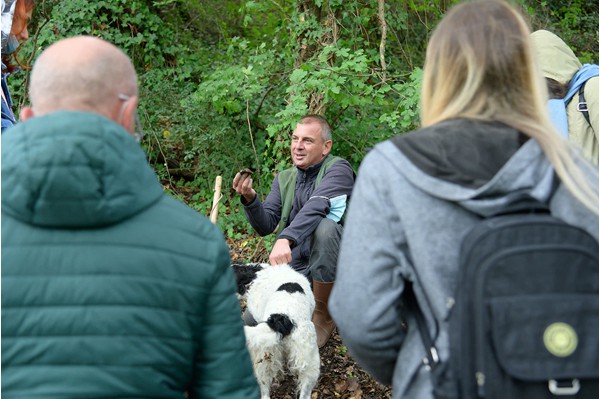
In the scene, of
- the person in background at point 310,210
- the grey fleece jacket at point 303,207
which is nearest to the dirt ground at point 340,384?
the person in background at point 310,210

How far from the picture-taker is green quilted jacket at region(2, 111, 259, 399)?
162 centimetres

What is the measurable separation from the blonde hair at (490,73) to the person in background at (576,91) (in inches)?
64.4

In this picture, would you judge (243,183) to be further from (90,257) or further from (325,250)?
(90,257)

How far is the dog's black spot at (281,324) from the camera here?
14.4 ft

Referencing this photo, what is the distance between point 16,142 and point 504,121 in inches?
50.3

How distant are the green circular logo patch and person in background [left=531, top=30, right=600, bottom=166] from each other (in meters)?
1.90

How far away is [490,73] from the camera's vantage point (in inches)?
78.2

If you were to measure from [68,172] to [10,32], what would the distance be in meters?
2.06

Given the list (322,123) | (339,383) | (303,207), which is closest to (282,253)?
(303,207)

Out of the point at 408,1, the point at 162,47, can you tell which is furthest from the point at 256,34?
the point at 408,1

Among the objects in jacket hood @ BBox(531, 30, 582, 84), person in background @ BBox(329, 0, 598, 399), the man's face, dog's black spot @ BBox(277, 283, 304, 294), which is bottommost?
dog's black spot @ BBox(277, 283, 304, 294)

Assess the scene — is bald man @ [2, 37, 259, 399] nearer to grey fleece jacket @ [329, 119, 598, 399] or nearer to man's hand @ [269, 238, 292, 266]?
grey fleece jacket @ [329, 119, 598, 399]

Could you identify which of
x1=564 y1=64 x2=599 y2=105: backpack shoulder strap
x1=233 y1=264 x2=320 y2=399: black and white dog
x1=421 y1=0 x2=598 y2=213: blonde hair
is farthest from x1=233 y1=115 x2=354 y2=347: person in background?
x1=421 y1=0 x2=598 y2=213: blonde hair

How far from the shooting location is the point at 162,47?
391 inches
